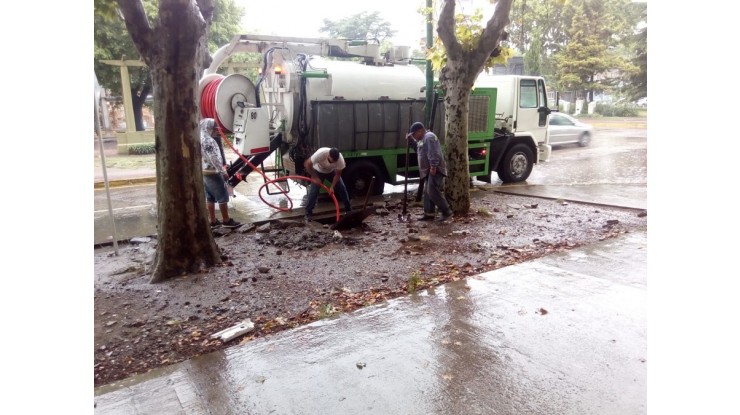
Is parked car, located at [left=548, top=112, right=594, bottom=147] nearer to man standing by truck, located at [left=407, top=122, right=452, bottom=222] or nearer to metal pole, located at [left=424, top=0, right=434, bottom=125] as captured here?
metal pole, located at [left=424, top=0, right=434, bottom=125]

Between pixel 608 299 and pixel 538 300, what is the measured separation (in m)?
0.62

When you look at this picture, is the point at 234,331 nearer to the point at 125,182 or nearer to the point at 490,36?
the point at 490,36

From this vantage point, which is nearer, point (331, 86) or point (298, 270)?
point (298, 270)

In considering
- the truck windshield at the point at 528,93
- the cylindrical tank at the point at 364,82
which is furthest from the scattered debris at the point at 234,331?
the truck windshield at the point at 528,93

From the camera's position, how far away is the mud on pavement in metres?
4.09

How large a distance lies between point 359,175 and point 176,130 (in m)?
4.96

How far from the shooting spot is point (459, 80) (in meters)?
7.71

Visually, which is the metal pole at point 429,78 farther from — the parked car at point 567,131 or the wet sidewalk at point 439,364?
the parked car at point 567,131

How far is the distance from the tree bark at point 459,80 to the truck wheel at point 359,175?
6.86ft

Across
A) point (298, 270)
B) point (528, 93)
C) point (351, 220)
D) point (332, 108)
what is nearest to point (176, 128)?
point (298, 270)

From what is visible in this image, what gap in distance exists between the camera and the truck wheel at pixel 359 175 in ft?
31.7

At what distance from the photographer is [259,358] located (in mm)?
3594

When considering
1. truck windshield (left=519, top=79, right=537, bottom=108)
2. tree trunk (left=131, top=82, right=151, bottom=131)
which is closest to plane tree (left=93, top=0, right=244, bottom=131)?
tree trunk (left=131, top=82, right=151, bottom=131)
